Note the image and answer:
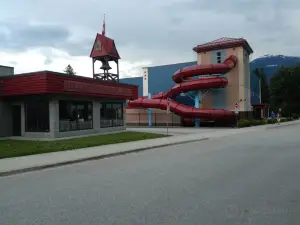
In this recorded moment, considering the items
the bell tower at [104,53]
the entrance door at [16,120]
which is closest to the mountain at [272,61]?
the bell tower at [104,53]

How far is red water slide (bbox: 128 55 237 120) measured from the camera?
117ft

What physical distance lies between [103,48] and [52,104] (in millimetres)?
11225

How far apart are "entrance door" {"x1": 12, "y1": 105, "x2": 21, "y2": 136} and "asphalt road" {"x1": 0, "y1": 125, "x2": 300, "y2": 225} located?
46.2ft

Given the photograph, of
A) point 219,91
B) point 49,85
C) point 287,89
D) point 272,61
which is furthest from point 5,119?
point 272,61

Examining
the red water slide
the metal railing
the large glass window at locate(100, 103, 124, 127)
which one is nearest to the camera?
the metal railing

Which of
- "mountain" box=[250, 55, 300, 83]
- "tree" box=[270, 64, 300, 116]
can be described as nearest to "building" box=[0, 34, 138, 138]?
"tree" box=[270, 64, 300, 116]

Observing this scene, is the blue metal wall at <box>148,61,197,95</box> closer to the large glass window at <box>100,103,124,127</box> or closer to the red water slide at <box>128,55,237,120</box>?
the red water slide at <box>128,55,237,120</box>

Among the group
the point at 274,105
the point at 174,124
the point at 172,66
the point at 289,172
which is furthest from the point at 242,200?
the point at 274,105

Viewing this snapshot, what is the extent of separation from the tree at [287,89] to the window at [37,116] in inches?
2334

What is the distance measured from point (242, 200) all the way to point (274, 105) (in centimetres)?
7439

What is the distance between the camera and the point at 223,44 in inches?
1619

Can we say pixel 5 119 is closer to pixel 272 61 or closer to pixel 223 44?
pixel 223 44

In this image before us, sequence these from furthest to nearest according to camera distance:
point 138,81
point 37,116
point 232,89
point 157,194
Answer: point 138,81, point 232,89, point 37,116, point 157,194

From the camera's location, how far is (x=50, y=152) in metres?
14.8
